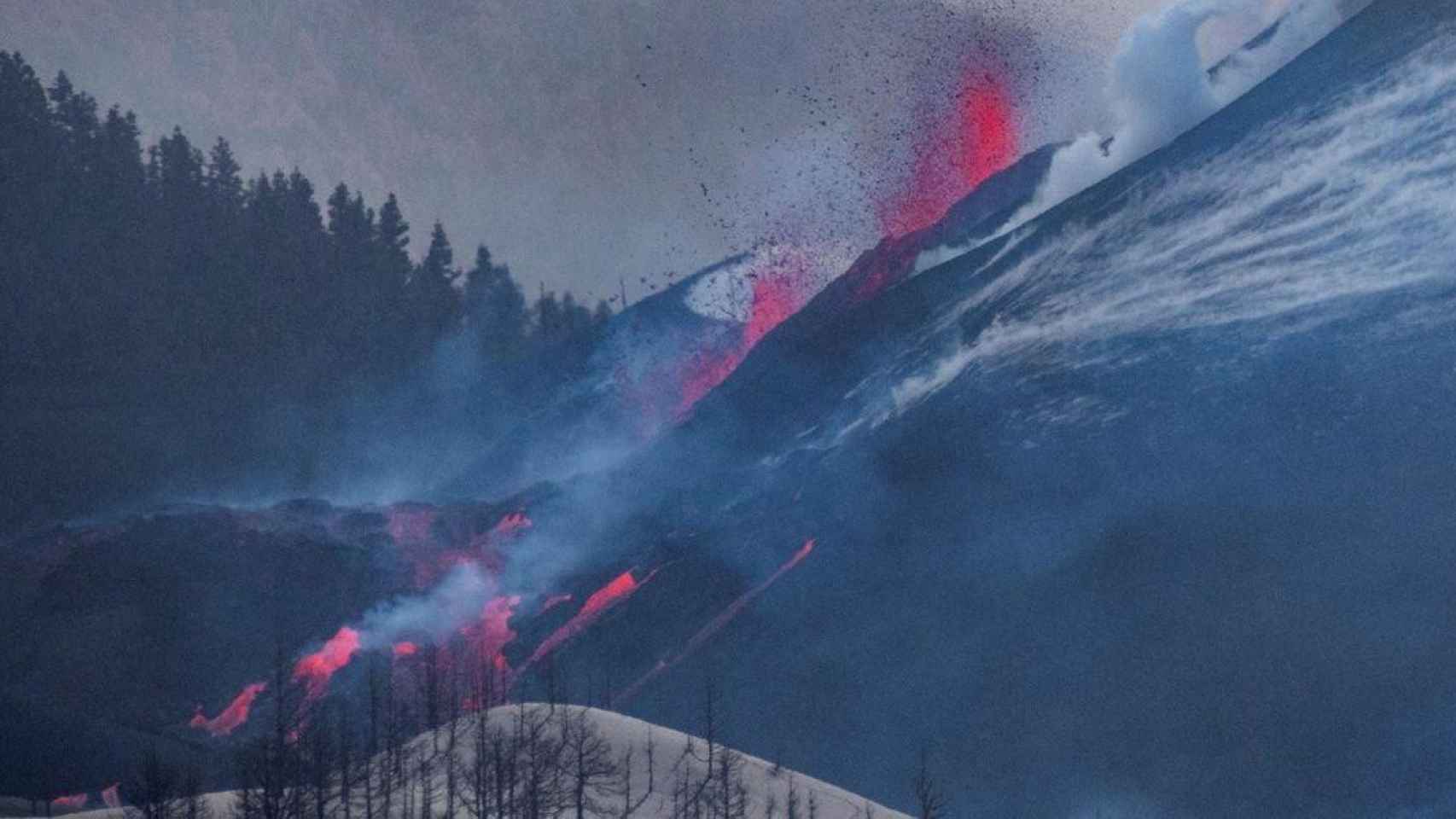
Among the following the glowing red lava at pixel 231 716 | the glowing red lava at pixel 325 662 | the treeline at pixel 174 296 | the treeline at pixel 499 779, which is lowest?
the treeline at pixel 499 779

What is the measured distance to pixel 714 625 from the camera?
115250 millimetres

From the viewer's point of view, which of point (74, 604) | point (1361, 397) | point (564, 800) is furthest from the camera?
point (74, 604)

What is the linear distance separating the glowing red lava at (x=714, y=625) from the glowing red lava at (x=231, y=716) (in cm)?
2626

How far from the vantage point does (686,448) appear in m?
142

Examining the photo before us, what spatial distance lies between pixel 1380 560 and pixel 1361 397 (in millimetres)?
11295

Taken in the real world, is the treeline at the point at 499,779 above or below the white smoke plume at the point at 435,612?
below

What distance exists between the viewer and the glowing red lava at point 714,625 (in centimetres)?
11175

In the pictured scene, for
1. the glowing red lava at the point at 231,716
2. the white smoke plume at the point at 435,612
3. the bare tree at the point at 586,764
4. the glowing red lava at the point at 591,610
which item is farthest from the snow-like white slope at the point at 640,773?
the white smoke plume at the point at 435,612

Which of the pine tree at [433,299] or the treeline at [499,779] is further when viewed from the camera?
the pine tree at [433,299]

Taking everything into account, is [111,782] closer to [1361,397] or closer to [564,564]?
[564,564]

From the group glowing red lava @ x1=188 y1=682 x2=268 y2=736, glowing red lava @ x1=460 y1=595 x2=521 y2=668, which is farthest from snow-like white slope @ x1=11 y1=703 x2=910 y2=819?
glowing red lava @ x1=460 y1=595 x2=521 y2=668

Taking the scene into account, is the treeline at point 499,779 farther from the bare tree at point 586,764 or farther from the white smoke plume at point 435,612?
the white smoke plume at point 435,612

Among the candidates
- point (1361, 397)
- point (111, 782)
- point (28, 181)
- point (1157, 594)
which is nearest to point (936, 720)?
point (1157, 594)

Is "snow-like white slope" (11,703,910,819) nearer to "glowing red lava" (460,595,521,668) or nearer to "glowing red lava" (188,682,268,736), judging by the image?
"glowing red lava" (188,682,268,736)
